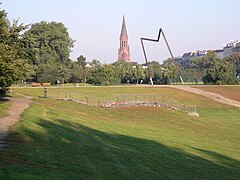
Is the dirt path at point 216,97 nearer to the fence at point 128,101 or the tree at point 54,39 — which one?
the fence at point 128,101

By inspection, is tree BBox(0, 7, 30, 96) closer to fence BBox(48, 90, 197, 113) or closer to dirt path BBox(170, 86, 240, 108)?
fence BBox(48, 90, 197, 113)

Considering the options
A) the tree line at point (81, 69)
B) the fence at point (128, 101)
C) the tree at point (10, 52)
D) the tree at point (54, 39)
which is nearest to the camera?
the tree at point (10, 52)

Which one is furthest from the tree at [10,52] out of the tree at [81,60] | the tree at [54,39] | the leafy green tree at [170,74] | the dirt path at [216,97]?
the tree at [81,60]

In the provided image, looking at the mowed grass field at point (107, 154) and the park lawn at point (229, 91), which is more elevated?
the mowed grass field at point (107, 154)

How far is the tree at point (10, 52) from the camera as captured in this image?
78.8 feet

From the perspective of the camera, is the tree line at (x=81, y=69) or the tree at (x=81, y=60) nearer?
the tree line at (x=81, y=69)

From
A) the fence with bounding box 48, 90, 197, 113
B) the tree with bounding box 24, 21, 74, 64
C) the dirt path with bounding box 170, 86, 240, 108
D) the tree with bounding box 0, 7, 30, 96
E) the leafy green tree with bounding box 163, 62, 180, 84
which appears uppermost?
the tree with bounding box 24, 21, 74, 64

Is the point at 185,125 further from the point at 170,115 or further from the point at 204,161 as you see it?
the point at 204,161

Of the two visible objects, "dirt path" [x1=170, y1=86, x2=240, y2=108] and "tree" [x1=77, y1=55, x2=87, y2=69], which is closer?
"dirt path" [x1=170, y1=86, x2=240, y2=108]

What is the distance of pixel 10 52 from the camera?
26078 mm

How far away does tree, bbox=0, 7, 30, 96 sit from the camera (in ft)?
78.8

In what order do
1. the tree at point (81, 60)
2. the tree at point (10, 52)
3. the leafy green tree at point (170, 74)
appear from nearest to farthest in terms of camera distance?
the tree at point (10, 52) < the leafy green tree at point (170, 74) < the tree at point (81, 60)

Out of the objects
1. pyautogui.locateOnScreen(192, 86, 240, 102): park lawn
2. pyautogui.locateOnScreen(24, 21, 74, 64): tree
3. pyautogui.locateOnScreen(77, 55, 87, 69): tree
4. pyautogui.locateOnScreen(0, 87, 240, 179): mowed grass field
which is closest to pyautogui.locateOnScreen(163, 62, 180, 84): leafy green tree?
pyautogui.locateOnScreen(77, 55, 87, 69): tree

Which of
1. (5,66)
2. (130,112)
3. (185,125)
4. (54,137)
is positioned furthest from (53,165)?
(130,112)
